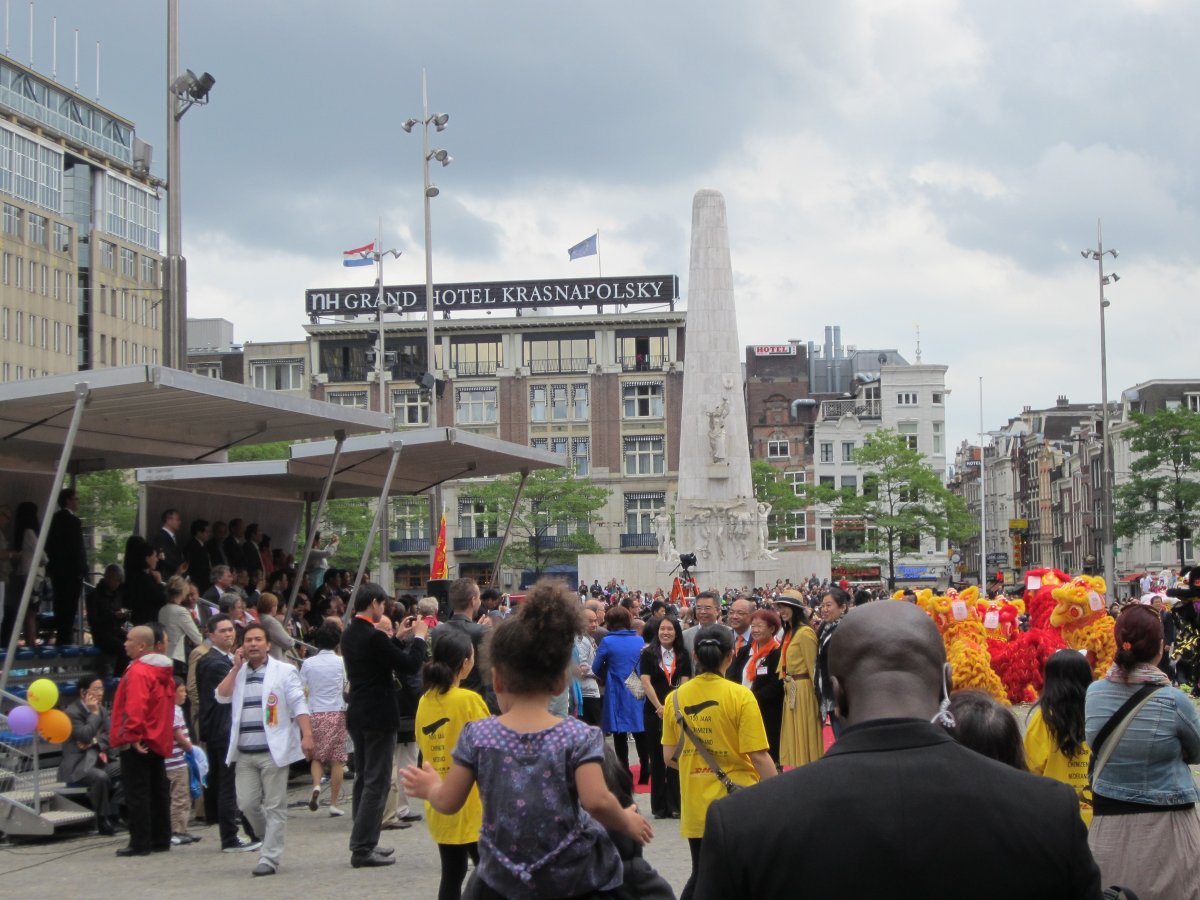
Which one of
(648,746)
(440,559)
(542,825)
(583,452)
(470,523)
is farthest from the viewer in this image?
(470,523)

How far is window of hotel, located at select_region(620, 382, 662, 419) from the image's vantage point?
83375 millimetres

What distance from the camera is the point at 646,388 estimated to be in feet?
274

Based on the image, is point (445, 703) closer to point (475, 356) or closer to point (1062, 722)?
point (1062, 722)

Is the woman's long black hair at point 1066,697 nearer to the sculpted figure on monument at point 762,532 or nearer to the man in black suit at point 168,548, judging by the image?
the man in black suit at point 168,548

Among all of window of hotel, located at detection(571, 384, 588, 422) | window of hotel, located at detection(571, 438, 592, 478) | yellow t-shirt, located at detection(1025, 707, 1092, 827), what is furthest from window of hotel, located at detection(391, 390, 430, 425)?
yellow t-shirt, located at detection(1025, 707, 1092, 827)

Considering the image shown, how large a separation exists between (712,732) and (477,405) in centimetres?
7821

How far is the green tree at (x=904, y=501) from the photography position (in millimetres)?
71188

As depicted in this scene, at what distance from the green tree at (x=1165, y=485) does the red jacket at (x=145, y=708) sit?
5490 cm

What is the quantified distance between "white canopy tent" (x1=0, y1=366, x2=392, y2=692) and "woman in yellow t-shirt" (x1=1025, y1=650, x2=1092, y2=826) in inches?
314

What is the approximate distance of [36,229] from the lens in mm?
80625

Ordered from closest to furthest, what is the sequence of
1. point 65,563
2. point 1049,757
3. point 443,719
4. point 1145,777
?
1. point 1145,777
2. point 1049,757
3. point 443,719
4. point 65,563

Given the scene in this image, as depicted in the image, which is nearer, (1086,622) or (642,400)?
(1086,622)

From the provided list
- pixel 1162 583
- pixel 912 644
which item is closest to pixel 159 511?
pixel 912 644

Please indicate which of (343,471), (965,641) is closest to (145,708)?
(965,641)
